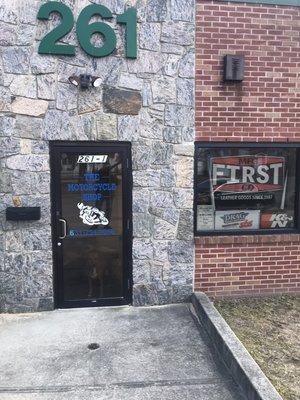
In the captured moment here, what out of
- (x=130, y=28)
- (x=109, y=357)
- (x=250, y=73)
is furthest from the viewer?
(x=250, y=73)

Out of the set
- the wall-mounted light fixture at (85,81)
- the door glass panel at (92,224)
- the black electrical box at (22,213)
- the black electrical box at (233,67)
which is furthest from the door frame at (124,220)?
the black electrical box at (233,67)

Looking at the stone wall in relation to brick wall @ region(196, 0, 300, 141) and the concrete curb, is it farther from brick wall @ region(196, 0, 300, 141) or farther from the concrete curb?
the concrete curb

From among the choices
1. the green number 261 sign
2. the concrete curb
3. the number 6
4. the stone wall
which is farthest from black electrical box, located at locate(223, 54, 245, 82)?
the concrete curb

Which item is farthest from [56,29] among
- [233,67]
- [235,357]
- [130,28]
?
[235,357]

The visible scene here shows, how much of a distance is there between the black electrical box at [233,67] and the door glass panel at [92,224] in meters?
1.78

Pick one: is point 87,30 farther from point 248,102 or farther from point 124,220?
point 124,220

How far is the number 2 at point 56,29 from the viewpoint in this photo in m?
4.90

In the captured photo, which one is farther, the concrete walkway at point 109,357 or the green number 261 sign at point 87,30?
the green number 261 sign at point 87,30

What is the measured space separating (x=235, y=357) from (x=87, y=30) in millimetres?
4054

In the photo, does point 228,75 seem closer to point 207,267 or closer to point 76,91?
point 76,91

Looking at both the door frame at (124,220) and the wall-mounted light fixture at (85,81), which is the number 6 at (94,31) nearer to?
the wall-mounted light fixture at (85,81)

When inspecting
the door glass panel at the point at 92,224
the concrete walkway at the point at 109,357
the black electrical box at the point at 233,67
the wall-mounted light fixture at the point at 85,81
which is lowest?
the concrete walkway at the point at 109,357

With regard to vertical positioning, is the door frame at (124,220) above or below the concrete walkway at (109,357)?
above

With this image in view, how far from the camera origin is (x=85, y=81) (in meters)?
4.99
